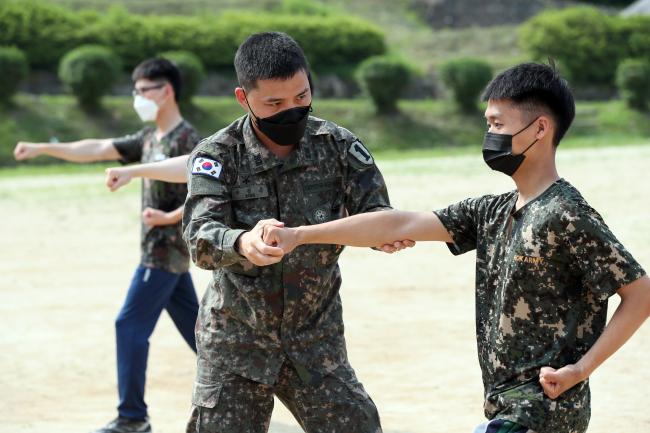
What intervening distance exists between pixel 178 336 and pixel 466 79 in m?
21.9

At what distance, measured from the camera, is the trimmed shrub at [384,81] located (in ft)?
97.7

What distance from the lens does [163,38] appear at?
31.7m

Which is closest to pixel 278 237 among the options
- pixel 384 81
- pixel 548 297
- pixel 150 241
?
pixel 548 297

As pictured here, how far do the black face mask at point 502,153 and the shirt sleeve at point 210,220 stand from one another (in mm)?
944

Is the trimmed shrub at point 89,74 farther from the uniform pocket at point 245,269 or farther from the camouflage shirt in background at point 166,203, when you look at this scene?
the uniform pocket at point 245,269

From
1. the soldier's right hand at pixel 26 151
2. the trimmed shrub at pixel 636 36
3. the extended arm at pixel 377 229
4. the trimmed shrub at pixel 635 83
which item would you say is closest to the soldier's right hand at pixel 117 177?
the soldier's right hand at pixel 26 151

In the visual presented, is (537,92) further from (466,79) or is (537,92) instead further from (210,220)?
(466,79)

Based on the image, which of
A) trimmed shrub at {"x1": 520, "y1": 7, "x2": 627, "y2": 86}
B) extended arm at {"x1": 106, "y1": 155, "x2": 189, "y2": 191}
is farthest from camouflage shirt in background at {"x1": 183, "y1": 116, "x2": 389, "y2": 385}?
trimmed shrub at {"x1": 520, "y1": 7, "x2": 627, "y2": 86}

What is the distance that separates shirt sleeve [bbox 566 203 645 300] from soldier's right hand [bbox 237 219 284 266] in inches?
39.6

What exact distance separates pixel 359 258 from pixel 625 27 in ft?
86.3

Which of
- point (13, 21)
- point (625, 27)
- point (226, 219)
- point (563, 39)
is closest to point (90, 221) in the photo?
point (226, 219)

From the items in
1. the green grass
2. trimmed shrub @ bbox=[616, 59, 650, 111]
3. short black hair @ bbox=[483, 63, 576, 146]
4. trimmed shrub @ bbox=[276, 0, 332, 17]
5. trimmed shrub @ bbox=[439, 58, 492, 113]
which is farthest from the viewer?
trimmed shrub @ bbox=[276, 0, 332, 17]

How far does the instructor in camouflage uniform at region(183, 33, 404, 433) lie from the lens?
14.1 feet

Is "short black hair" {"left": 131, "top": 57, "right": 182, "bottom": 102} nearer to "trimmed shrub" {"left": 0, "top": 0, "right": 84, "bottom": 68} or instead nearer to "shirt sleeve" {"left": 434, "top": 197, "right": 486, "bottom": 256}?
"shirt sleeve" {"left": 434, "top": 197, "right": 486, "bottom": 256}
